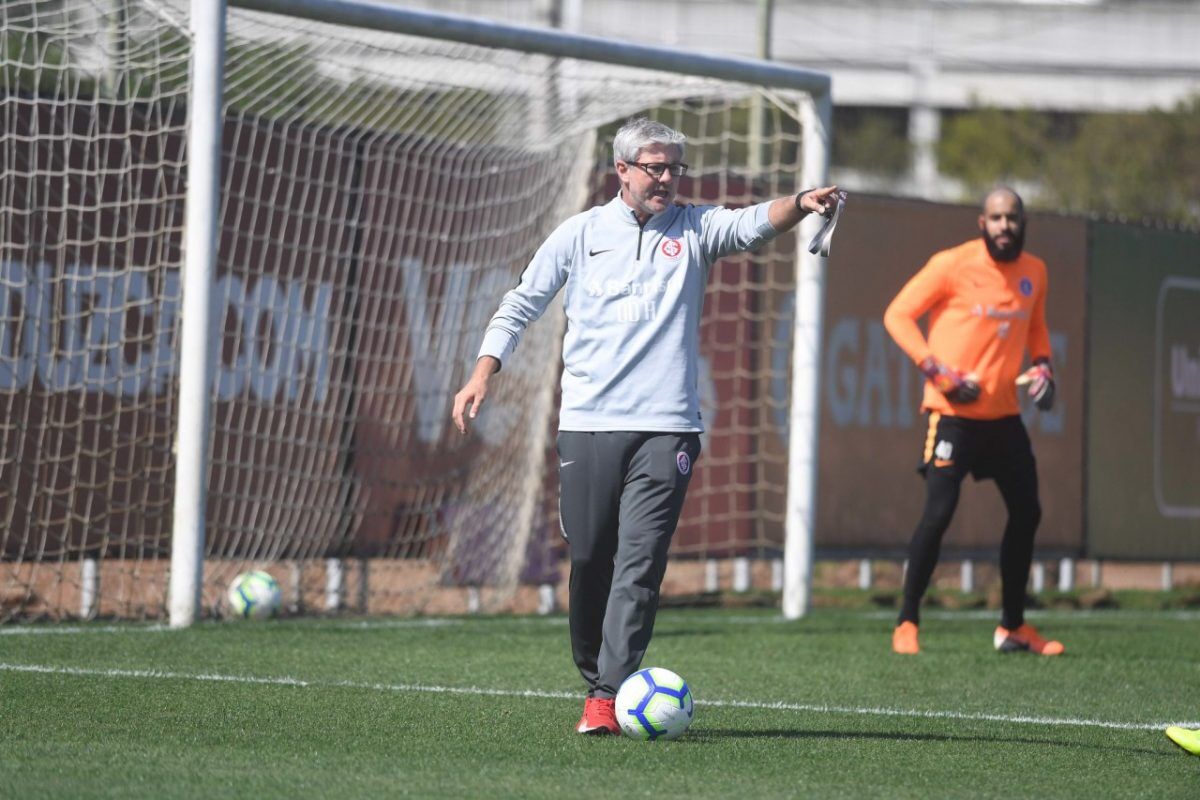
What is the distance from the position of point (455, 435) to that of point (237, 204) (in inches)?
75.2

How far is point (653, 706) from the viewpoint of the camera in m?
5.65

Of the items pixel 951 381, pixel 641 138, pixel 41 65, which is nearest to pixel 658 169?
pixel 641 138

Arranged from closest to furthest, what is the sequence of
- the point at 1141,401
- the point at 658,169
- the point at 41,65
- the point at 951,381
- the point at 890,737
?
the point at 658,169, the point at 890,737, the point at 951,381, the point at 41,65, the point at 1141,401

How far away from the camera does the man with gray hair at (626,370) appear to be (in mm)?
5848

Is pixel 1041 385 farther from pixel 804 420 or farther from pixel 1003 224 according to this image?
pixel 804 420

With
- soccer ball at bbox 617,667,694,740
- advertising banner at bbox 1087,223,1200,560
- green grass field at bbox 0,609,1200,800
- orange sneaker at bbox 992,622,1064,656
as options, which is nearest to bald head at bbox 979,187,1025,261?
orange sneaker at bbox 992,622,1064,656

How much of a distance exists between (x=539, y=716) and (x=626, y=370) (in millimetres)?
1211

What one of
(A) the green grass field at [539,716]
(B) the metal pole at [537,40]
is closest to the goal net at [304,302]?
(B) the metal pole at [537,40]

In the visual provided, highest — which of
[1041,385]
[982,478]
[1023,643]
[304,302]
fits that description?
[304,302]

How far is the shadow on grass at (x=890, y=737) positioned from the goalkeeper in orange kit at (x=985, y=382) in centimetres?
266

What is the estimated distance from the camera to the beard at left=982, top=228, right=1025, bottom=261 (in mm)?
8750

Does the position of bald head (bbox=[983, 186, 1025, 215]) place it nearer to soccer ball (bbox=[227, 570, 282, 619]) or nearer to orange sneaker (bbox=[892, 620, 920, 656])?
orange sneaker (bbox=[892, 620, 920, 656])

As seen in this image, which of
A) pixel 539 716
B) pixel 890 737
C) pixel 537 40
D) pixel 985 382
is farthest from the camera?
pixel 537 40

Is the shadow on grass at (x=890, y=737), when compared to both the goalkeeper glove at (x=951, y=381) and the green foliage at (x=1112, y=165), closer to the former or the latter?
the goalkeeper glove at (x=951, y=381)
